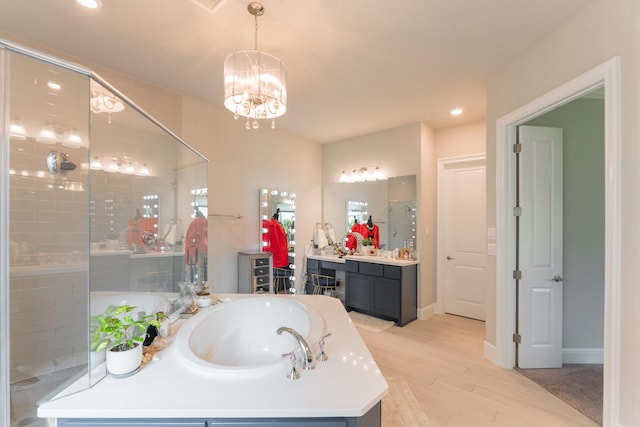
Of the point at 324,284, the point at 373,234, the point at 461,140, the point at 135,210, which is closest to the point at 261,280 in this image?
the point at 324,284

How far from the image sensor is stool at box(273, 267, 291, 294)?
13.7 ft

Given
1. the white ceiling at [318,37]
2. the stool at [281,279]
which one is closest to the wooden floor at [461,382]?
the stool at [281,279]

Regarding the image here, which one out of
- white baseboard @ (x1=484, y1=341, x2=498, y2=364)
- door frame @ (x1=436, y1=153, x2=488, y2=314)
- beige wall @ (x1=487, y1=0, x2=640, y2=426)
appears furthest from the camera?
door frame @ (x1=436, y1=153, x2=488, y2=314)

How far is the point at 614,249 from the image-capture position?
62.2 inches

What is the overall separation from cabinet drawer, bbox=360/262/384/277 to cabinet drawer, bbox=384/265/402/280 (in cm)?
8

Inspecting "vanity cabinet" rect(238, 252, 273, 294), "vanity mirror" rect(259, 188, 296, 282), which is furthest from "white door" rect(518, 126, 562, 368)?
"vanity mirror" rect(259, 188, 296, 282)

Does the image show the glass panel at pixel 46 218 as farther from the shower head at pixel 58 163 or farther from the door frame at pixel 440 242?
the door frame at pixel 440 242

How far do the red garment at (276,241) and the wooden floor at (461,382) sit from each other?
5.01ft

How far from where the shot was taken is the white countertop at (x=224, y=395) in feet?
3.41

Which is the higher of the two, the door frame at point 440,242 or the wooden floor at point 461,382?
the door frame at point 440,242

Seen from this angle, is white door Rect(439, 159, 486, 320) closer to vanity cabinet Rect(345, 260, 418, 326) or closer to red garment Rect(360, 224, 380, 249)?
vanity cabinet Rect(345, 260, 418, 326)

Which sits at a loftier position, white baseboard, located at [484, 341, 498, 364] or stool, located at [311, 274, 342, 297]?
stool, located at [311, 274, 342, 297]

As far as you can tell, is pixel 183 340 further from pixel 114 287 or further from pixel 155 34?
pixel 155 34

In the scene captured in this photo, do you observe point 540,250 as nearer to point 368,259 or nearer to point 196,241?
point 368,259
